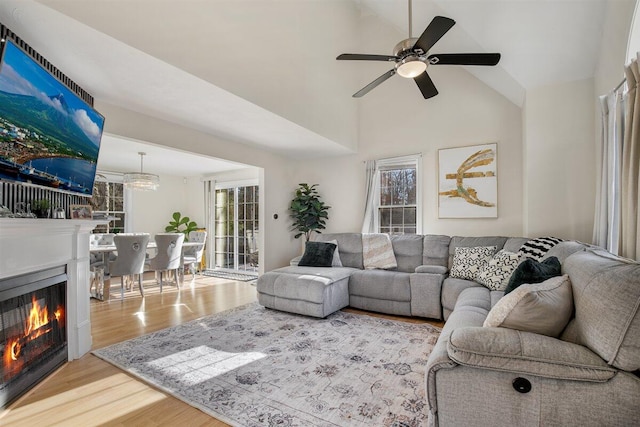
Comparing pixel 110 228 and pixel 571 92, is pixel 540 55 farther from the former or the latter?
pixel 110 228

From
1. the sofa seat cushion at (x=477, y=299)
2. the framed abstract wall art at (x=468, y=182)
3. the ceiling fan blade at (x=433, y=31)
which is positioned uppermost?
the ceiling fan blade at (x=433, y=31)

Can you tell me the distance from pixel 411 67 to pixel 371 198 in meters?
2.76

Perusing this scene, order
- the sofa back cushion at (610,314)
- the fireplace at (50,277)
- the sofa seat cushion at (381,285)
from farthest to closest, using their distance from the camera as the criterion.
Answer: the sofa seat cushion at (381,285), the fireplace at (50,277), the sofa back cushion at (610,314)

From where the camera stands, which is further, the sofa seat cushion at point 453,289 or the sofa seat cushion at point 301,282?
the sofa seat cushion at point 301,282

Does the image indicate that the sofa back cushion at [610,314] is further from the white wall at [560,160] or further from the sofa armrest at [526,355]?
the white wall at [560,160]

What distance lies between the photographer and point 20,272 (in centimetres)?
212

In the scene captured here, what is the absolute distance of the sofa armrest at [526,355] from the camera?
1.17 metres

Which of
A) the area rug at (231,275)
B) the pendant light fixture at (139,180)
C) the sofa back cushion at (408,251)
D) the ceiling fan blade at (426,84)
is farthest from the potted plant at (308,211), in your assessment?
the ceiling fan blade at (426,84)

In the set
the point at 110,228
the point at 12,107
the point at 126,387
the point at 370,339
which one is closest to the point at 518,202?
the point at 370,339

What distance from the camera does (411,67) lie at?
2619 millimetres

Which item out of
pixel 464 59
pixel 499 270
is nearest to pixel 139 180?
pixel 464 59

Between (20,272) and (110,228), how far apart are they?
5217mm

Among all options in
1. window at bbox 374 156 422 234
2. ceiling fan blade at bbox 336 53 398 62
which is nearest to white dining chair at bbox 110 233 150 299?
window at bbox 374 156 422 234

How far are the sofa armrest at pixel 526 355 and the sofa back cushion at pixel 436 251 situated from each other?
110 inches
